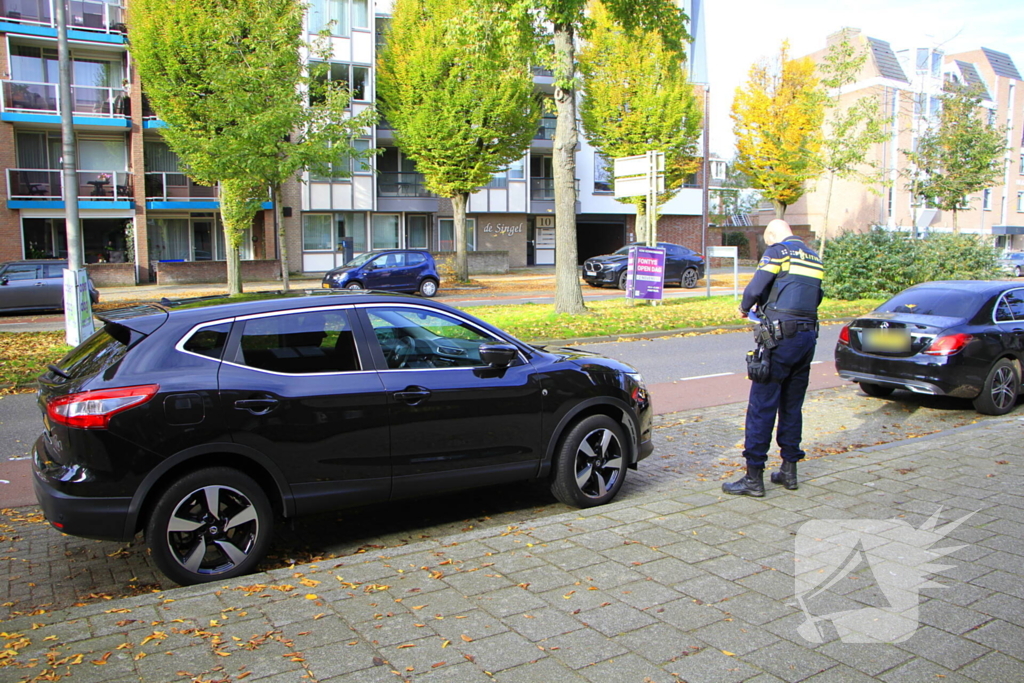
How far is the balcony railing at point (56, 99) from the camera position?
2803 centimetres

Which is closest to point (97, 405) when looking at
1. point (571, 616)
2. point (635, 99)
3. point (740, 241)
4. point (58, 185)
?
point (571, 616)

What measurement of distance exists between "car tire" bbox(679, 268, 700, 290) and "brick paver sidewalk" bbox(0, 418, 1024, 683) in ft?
80.4

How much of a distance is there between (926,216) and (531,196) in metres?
19.3

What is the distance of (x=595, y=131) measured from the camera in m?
34.5

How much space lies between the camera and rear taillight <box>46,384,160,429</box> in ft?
13.5

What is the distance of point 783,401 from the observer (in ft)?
18.5

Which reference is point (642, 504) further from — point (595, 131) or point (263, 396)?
point (595, 131)

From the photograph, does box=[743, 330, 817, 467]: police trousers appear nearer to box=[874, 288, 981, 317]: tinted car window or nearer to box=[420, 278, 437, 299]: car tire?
box=[874, 288, 981, 317]: tinted car window

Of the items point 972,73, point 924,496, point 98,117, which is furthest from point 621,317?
point 972,73

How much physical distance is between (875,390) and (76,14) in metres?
30.1

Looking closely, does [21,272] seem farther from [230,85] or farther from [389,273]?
[389,273]

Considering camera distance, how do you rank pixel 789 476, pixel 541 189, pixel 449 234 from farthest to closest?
pixel 541 189 < pixel 449 234 < pixel 789 476

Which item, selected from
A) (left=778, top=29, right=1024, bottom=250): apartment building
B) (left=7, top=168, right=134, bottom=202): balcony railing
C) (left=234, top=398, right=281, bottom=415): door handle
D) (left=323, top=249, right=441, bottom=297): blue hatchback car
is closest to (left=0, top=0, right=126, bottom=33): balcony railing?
(left=7, top=168, right=134, bottom=202): balcony railing

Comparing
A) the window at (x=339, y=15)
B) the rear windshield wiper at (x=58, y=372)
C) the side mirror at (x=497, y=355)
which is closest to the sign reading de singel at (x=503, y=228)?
the window at (x=339, y=15)
